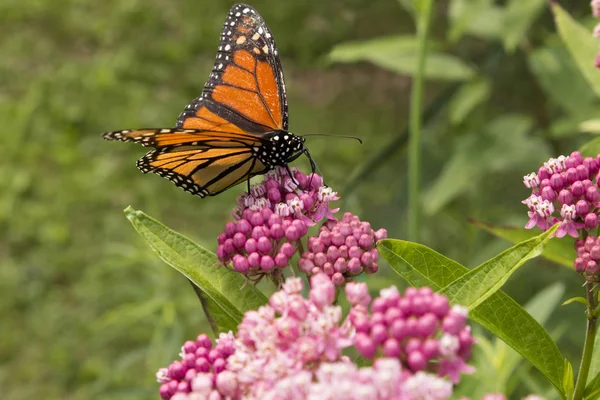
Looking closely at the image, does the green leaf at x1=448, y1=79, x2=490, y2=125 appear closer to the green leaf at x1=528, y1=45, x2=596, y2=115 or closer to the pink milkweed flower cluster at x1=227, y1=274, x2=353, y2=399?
the green leaf at x1=528, y1=45, x2=596, y2=115

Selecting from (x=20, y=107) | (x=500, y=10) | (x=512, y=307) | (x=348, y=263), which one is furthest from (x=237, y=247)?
(x=20, y=107)

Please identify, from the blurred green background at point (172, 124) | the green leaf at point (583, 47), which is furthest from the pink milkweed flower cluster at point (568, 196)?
the blurred green background at point (172, 124)

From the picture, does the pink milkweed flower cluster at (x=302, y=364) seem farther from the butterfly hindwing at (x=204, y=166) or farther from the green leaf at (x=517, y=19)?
the green leaf at (x=517, y=19)

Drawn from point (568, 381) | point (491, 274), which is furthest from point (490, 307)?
point (568, 381)

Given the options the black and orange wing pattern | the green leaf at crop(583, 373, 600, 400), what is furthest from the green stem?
the black and orange wing pattern

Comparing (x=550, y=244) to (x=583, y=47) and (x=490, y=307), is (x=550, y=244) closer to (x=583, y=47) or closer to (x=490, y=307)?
(x=490, y=307)

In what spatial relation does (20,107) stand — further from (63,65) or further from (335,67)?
(335,67)
